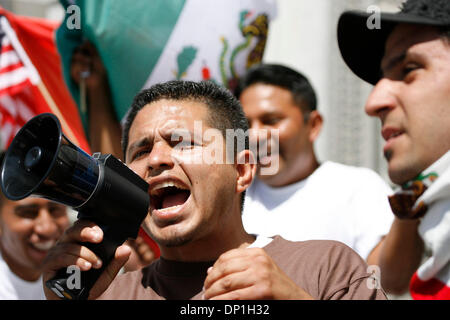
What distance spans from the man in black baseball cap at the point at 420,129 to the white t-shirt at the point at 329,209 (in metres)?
0.56

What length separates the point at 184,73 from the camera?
2.85 metres

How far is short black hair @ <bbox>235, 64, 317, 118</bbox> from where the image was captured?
321cm

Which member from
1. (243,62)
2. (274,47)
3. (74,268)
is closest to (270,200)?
(243,62)

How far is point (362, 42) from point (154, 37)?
1113mm

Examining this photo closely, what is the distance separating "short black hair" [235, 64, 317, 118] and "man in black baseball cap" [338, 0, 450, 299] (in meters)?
1.27

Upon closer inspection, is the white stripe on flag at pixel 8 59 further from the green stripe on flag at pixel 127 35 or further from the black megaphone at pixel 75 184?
the black megaphone at pixel 75 184

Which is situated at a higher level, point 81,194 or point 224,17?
point 224,17

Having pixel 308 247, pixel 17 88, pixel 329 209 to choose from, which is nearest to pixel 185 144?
pixel 308 247

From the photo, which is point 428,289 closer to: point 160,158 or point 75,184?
point 160,158

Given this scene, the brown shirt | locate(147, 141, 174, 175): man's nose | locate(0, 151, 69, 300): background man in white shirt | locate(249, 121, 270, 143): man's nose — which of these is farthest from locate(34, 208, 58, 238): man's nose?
locate(147, 141, 174, 175): man's nose

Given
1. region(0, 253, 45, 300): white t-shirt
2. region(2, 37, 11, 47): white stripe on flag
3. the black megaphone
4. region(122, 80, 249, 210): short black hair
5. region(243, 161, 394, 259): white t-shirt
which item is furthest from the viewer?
region(2, 37, 11, 47): white stripe on flag

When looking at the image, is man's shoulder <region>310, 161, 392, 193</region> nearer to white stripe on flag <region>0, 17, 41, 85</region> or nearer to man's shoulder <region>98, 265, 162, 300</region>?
man's shoulder <region>98, 265, 162, 300</region>
